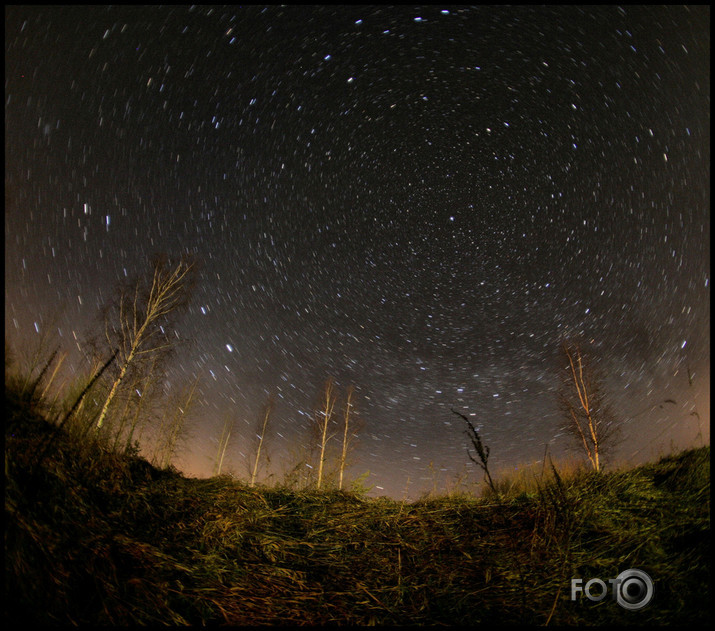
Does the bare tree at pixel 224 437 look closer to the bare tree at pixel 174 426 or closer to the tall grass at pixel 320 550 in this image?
the bare tree at pixel 174 426

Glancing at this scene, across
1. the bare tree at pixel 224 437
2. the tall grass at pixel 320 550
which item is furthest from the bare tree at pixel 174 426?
the tall grass at pixel 320 550

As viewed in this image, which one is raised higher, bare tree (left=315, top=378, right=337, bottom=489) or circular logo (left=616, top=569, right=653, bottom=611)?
bare tree (left=315, top=378, right=337, bottom=489)

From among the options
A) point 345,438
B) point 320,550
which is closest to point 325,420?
point 345,438

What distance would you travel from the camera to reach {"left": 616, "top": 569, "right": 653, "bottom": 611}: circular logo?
1701 millimetres

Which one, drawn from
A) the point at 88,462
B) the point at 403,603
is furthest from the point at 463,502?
the point at 88,462

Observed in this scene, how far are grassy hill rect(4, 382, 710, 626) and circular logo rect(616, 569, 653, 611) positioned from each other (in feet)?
0.15

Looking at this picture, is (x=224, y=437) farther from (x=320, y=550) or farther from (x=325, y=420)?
(x=320, y=550)

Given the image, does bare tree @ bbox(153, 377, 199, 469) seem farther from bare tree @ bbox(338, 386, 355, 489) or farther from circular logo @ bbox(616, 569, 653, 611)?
circular logo @ bbox(616, 569, 653, 611)

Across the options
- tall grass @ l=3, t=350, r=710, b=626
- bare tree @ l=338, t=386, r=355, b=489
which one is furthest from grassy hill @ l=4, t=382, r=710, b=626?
bare tree @ l=338, t=386, r=355, b=489

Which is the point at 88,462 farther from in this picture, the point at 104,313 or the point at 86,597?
the point at 104,313

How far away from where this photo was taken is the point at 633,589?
182 cm

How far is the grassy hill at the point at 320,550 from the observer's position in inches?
59.2

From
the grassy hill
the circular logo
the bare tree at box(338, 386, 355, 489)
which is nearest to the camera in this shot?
the grassy hill

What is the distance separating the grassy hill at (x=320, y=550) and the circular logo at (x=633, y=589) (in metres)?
0.05
